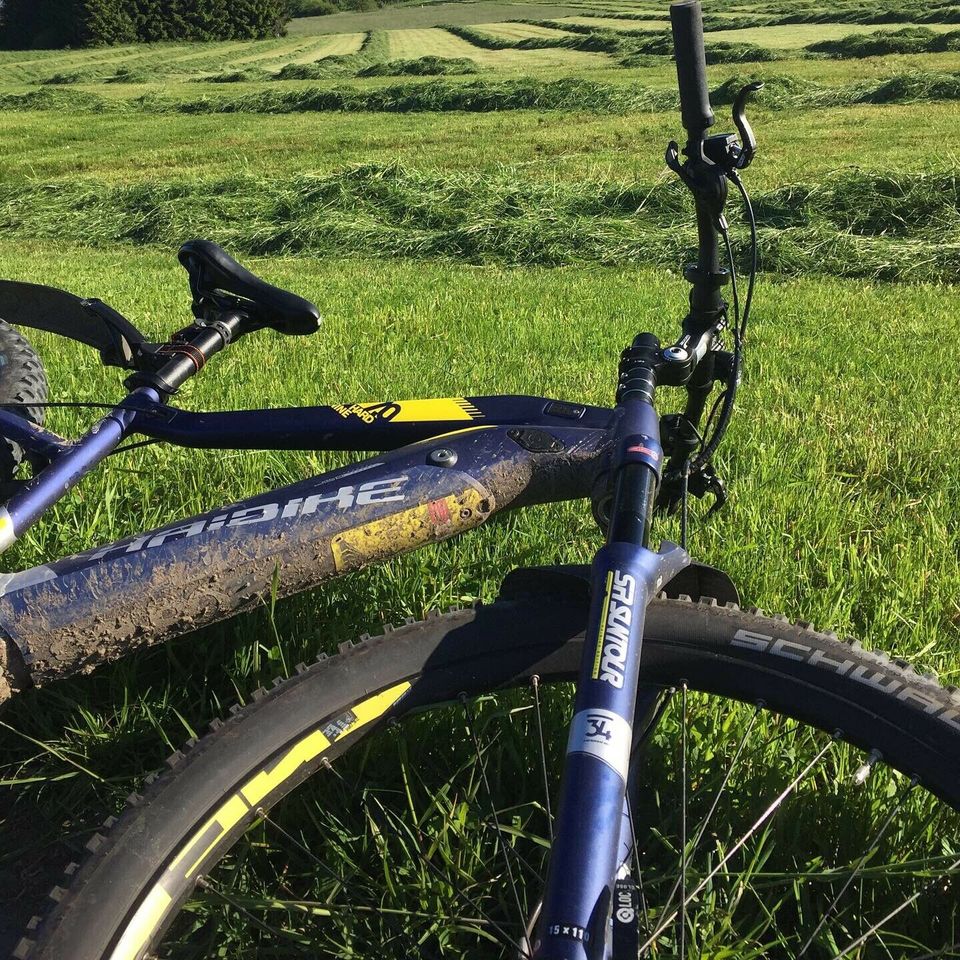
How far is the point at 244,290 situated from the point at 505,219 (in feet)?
30.5

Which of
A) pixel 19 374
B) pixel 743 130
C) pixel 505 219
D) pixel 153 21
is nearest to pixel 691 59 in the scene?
pixel 743 130

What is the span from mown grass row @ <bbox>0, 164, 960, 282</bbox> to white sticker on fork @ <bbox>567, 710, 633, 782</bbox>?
315 inches

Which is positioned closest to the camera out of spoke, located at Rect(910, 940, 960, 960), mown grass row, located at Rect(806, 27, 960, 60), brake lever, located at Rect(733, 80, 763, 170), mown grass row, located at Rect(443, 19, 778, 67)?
spoke, located at Rect(910, 940, 960, 960)

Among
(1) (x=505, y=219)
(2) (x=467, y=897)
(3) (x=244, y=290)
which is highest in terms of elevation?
(1) (x=505, y=219)

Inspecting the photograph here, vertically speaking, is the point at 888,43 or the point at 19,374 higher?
the point at 888,43

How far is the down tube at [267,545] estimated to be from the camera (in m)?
1.42

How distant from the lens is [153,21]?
55.7 meters

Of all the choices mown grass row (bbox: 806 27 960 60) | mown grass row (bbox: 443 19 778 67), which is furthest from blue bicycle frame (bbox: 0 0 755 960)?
mown grass row (bbox: 806 27 960 60)

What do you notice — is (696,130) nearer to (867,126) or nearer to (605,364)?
(605,364)

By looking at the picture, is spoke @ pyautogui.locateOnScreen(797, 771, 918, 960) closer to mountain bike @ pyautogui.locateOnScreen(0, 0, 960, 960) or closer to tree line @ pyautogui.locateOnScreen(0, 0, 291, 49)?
mountain bike @ pyautogui.locateOnScreen(0, 0, 960, 960)

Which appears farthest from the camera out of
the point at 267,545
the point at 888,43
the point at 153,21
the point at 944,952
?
the point at 153,21

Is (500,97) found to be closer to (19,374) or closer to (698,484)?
(19,374)

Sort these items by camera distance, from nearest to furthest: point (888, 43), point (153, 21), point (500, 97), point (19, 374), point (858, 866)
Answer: point (858, 866) < point (19, 374) < point (500, 97) < point (888, 43) < point (153, 21)

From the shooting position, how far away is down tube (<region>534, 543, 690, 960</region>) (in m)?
0.89
